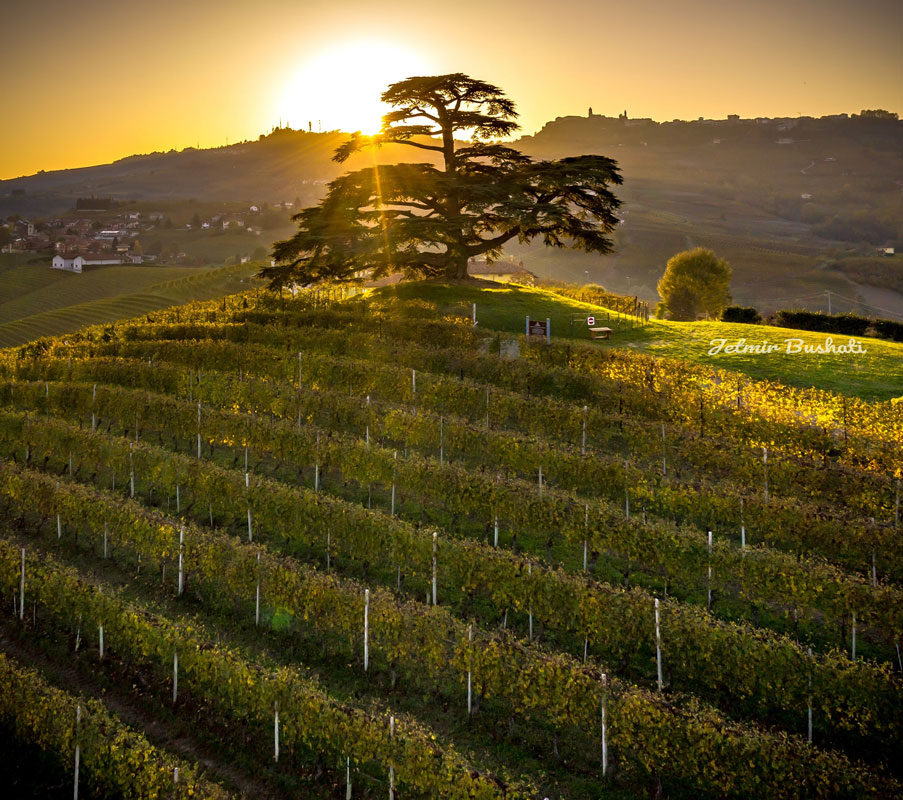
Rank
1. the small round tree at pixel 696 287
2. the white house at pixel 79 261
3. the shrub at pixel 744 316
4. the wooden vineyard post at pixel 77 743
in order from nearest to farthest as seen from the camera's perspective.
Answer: the wooden vineyard post at pixel 77 743, the shrub at pixel 744 316, the small round tree at pixel 696 287, the white house at pixel 79 261

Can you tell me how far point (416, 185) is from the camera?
1758 inches

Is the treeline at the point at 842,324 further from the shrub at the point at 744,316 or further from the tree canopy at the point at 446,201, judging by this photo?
the tree canopy at the point at 446,201

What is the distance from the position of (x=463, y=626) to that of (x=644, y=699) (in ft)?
13.2

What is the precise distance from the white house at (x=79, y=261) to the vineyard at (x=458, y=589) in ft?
302

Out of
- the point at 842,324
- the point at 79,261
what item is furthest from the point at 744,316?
the point at 79,261

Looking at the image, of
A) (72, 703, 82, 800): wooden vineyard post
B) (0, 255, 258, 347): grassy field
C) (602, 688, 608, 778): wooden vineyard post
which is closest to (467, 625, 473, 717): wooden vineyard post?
(602, 688, 608, 778): wooden vineyard post

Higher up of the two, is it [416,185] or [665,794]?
[416,185]

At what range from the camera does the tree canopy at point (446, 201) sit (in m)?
42.0

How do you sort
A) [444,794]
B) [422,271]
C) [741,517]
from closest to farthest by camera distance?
[444,794] < [741,517] < [422,271]

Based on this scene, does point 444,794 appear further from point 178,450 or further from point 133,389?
point 133,389

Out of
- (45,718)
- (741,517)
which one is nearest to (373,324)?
(741,517)

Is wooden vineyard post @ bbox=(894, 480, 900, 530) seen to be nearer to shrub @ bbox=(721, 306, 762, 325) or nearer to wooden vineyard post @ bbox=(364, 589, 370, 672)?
wooden vineyard post @ bbox=(364, 589, 370, 672)
